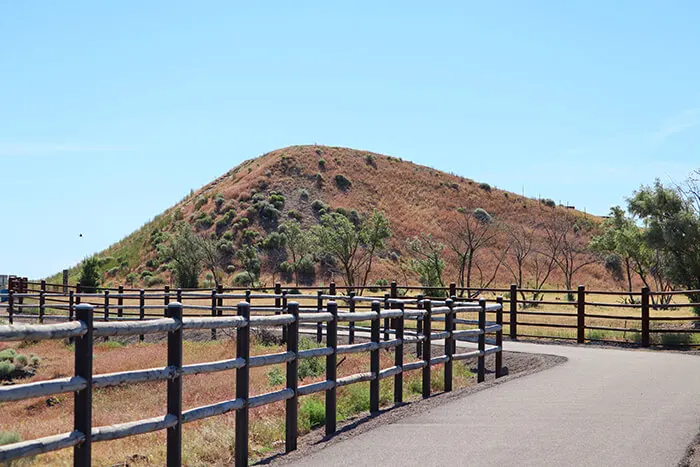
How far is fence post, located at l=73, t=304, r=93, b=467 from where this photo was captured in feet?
20.6

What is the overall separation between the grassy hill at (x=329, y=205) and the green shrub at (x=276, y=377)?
5443 centimetres

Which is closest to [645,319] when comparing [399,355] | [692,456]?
[399,355]

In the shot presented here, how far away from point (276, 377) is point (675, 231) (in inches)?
716

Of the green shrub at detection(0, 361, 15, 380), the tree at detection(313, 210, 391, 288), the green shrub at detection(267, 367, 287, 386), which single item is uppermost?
the tree at detection(313, 210, 391, 288)

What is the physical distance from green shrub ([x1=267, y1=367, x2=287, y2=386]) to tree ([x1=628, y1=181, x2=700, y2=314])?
17222 millimetres

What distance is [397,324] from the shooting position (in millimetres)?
12625

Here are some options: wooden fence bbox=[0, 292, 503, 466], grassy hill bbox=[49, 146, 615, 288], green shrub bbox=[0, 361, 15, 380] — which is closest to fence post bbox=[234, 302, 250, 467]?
wooden fence bbox=[0, 292, 503, 466]

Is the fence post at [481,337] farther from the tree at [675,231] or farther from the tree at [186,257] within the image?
the tree at [186,257]

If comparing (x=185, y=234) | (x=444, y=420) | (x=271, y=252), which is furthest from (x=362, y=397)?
(x=271, y=252)

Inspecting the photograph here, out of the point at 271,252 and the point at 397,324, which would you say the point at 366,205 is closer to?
the point at 271,252

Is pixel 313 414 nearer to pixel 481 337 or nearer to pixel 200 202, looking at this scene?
pixel 481 337

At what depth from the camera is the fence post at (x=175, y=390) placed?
292 inches

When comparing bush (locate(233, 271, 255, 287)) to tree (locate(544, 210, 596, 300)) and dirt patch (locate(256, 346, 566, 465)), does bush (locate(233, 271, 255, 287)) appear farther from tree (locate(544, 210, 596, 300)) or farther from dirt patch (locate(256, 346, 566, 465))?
dirt patch (locate(256, 346, 566, 465))

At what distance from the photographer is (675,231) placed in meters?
29.3
